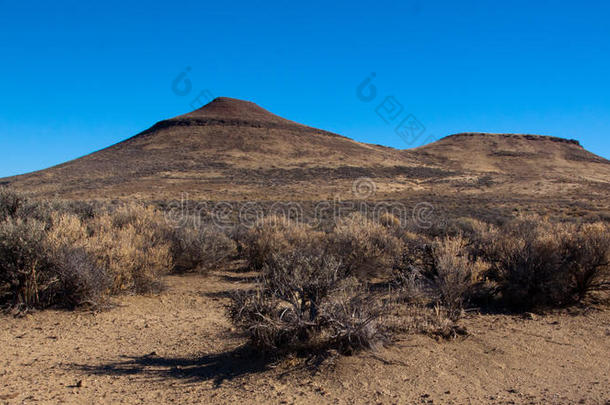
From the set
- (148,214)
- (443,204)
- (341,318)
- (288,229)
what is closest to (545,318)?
(341,318)

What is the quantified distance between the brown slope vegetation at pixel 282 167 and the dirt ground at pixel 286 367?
28.9 metres

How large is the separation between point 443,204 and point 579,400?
29.7m

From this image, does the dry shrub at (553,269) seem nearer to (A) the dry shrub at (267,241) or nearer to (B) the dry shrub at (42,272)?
(A) the dry shrub at (267,241)

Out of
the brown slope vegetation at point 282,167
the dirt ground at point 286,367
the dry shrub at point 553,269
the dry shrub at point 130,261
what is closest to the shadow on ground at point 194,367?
the dirt ground at point 286,367

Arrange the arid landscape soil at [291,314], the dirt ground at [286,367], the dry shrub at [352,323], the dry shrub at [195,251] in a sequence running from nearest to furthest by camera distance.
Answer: the dirt ground at [286,367], the arid landscape soil at [291,314], the dry shrub at [352,323], the dry shrub at [195,251]

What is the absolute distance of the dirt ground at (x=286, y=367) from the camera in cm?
376

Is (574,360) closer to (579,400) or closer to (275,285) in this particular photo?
(579,400)

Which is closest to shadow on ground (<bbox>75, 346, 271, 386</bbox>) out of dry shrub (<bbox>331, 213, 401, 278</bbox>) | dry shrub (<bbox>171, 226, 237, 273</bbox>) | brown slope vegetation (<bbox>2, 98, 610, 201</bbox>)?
dry shrub (<bbox>331, 213, 401, 278</bbox>)

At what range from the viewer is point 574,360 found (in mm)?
4539

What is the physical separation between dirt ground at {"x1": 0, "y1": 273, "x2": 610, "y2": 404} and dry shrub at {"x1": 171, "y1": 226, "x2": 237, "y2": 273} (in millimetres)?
3674

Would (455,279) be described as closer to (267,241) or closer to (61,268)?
(267,241)

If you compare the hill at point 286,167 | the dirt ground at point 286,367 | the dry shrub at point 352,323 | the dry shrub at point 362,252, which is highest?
the hill at point 286,167

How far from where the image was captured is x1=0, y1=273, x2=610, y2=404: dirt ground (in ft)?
12.3

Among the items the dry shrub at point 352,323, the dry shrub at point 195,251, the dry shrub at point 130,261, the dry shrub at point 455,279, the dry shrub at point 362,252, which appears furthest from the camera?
the dry shrub at point 195,251
